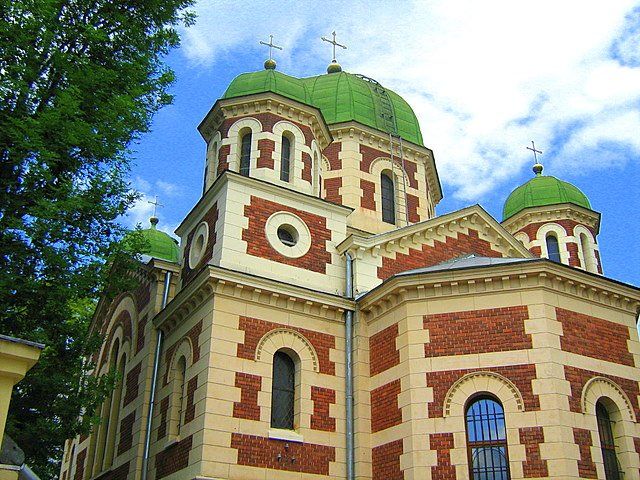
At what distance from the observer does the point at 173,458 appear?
52.6 ft

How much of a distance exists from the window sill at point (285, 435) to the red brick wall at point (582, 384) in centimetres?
562

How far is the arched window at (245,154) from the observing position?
64.4 feet

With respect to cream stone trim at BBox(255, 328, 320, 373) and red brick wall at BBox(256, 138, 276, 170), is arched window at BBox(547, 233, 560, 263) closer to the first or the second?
red brick wall at BBox(256, 138, 276, 170)

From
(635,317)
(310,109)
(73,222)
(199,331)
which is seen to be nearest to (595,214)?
(635,317)

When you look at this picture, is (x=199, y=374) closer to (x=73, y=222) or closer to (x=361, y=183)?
(x=73, y=222)

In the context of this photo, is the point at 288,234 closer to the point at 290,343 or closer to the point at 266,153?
the point at 266,153

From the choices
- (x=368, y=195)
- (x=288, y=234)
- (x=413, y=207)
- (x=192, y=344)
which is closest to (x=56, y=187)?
(x=192, y=344)

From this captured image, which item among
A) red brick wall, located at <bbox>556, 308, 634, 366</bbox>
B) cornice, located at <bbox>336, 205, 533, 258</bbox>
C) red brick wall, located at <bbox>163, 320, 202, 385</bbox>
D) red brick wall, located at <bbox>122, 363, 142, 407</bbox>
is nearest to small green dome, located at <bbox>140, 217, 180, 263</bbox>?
red brick wall, located at <bbox>122, 363, 142, 407</bbox>

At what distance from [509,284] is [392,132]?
11.2 metres

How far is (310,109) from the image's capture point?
2042cm

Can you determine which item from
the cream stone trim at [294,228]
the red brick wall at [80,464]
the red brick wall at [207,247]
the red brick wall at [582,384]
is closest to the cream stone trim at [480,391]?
the red brick wall at [582,384]

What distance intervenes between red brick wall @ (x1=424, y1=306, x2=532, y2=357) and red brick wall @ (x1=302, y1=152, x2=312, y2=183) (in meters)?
5.73

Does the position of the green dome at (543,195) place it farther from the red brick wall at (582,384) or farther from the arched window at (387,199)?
the red brick wall at (582,384)

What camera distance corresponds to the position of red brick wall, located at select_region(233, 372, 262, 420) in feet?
50.8
